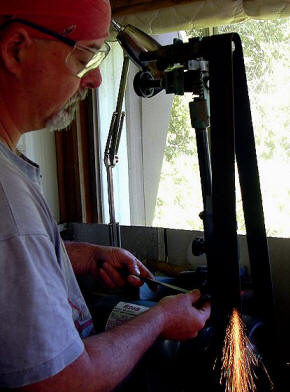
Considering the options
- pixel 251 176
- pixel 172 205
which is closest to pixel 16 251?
pixel 251 176

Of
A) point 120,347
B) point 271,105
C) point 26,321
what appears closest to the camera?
point 26,321

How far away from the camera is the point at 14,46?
26.3 inches

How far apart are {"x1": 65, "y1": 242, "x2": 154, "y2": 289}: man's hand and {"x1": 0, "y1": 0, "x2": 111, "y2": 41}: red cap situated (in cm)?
54

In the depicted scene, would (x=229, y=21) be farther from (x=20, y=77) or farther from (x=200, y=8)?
(x=20, y=77)

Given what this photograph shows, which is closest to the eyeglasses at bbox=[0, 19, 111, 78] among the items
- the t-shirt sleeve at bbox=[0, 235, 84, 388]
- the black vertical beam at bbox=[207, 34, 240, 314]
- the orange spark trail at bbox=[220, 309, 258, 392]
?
the black vertical beam at bbox=[207, 34, 240, 314]

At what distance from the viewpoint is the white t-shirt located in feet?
1.71

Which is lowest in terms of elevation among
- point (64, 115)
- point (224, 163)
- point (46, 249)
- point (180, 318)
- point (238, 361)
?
point (238, 361)

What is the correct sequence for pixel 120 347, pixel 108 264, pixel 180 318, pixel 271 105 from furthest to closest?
pixel 271 105
pixel 108 264
pixel 180 318
pixel 120 347

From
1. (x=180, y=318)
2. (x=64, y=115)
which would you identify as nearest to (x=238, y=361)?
(x=180, y=318)

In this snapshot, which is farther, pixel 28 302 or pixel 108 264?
pixel 108 264

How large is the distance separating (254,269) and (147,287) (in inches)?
12.3

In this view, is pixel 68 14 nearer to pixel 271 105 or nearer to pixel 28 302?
pixel 28 302

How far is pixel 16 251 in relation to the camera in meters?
0.53

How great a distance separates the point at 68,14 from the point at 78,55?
69 millimetres
